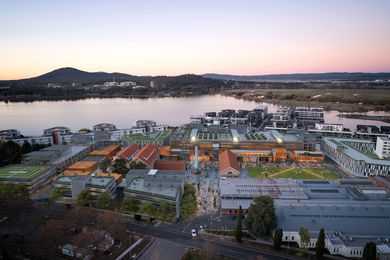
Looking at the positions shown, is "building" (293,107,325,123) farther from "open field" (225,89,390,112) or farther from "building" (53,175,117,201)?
"building" (53,175,117,201)

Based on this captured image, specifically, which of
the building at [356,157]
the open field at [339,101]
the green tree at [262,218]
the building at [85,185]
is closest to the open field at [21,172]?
the building at [85,185]

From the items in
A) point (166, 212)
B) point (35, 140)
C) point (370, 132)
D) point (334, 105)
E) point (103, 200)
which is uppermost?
point (334, 105)

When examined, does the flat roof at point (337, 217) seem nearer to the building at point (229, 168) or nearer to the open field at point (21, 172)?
the building at point (229, 168)

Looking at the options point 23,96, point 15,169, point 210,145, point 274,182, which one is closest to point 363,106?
point 210,145

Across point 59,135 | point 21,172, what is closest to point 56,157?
point 21,172

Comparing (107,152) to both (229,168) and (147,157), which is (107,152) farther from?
(229,168)

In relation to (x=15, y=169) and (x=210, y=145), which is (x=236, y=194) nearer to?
(x=210, y=145)
